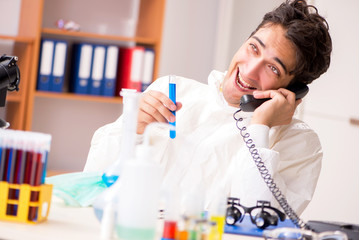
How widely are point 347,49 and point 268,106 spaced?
7.22ft

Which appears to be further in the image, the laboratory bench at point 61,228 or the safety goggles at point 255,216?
the safety goggles at point 255,216

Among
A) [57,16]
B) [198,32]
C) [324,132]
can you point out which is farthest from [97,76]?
[324,132]

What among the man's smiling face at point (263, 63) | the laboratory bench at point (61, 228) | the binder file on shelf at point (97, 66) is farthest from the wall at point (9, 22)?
the laboratory bench at point (61, 228)

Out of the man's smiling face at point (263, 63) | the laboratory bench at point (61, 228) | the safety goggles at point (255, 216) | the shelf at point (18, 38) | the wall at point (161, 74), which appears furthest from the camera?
the wall at point (161, 74)

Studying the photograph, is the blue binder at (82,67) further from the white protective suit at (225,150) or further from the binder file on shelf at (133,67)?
the white protective suit at (225,150)

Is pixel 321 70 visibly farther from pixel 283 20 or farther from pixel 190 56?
pixel 190 56

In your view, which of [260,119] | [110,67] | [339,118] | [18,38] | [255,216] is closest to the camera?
[255,216]

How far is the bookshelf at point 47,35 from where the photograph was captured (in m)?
3.93

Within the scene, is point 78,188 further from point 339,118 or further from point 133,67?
point 339,118

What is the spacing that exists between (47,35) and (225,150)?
7.53 feet

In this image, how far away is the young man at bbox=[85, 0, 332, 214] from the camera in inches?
82.4

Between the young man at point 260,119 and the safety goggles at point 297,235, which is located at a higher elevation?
the young man at point 260,119

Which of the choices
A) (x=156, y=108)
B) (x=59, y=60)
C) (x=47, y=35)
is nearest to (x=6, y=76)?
(x=156, y=108)

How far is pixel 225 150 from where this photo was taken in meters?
2.25
